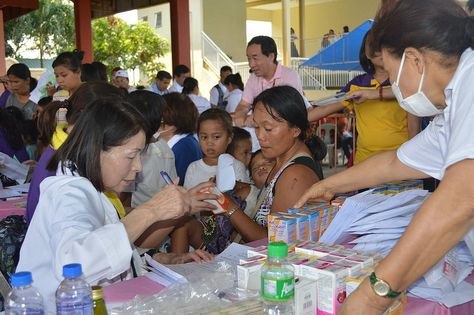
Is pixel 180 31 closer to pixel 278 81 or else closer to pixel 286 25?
pixel 286 25

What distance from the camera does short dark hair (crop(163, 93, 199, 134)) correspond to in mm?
3918

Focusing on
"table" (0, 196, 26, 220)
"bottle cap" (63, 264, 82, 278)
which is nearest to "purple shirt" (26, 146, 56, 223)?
"table" (0, 196, 26, 220)

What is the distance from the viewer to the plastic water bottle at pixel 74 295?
1.14m

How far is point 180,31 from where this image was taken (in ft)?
36.3

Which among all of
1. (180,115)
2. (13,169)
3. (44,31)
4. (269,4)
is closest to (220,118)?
(180,115)

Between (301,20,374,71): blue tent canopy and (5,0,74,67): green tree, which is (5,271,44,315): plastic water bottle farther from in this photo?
(5,0,74,67): green tree

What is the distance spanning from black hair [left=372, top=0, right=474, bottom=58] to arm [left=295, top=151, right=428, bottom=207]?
59cm

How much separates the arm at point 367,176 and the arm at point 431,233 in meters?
0.67

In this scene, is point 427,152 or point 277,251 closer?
point 277,251

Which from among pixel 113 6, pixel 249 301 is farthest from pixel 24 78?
pixel 113 6

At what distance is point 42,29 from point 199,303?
920 inches

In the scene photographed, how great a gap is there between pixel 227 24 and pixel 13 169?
16.3 m

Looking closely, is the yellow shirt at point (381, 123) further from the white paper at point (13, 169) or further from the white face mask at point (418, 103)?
the white paper at point (13, 169)

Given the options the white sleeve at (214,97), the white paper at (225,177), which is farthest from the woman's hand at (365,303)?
the white sleeve at (214,97)
